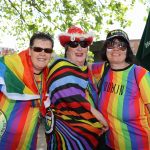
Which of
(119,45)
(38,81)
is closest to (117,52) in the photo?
(119,45)

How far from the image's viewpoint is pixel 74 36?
3.85 meters

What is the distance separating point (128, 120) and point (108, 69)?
24.4 inches

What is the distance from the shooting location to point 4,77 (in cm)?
359

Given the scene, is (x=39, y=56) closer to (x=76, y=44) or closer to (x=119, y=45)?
(x=76, y=44)

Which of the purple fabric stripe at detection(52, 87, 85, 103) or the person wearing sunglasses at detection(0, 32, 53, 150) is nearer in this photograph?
the purple fabric stripe at detection(52, 87, 85, 103)

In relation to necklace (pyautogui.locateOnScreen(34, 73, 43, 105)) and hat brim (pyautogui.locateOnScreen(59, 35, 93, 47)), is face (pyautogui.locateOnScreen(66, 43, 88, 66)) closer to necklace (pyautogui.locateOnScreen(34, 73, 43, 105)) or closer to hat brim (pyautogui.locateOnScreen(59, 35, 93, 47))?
hat brim (pyautogui.locateOnScreen(59, 35, 93, 47))

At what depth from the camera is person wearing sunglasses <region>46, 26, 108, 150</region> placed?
3391 millimetres

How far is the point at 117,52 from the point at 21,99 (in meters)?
1.10

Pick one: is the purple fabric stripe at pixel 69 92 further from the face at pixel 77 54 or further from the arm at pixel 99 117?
the face at pixel 77 54

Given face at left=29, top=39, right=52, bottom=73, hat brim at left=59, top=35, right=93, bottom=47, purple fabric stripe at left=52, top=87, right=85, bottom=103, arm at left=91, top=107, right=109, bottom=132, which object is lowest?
arm at left=91, top=107, right=109, bottom=132

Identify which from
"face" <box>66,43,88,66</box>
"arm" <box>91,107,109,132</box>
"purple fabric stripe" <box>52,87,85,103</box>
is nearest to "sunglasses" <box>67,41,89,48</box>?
"face" <box>66,43,88,66</box>

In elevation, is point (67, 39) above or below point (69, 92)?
above

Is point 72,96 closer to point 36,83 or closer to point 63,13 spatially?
point 36,83

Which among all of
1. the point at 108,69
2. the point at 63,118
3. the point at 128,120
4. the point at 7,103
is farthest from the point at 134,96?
the point at 7,103
